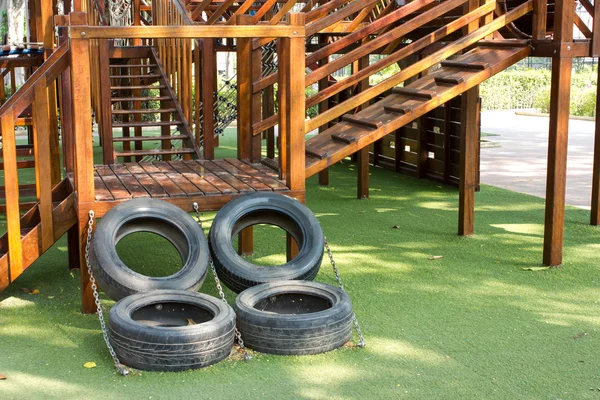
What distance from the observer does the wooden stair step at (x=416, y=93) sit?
773cm

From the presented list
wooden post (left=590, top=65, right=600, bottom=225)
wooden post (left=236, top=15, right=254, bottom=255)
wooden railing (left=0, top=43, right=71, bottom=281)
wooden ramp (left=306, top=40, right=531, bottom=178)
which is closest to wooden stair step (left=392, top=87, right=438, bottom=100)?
wooden ramp (left=306, top=40, right=531, bottom=178)

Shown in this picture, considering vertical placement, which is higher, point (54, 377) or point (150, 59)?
point (150, 59)

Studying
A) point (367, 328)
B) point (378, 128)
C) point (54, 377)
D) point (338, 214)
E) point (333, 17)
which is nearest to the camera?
point (54, 377)

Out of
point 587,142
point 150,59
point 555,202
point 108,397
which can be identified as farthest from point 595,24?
point 587,142

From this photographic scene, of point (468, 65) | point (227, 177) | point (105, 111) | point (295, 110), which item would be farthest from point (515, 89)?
point (295, 110)

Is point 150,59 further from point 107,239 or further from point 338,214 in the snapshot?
point 107,239

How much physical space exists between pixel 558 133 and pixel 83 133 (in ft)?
13.8

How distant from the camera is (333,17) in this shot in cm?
880

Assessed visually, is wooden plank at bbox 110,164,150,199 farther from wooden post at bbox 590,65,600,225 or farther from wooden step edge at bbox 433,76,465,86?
wooden post at bbox 590,65,600,225

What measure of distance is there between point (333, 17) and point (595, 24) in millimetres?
2592

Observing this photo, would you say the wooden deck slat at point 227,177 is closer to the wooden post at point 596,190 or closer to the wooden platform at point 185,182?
the wooden platform at point 185,182

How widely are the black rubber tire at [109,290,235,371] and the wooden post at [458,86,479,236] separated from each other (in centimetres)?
420

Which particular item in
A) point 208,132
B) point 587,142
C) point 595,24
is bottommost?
point 587,142

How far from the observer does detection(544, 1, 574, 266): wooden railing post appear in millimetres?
7609
